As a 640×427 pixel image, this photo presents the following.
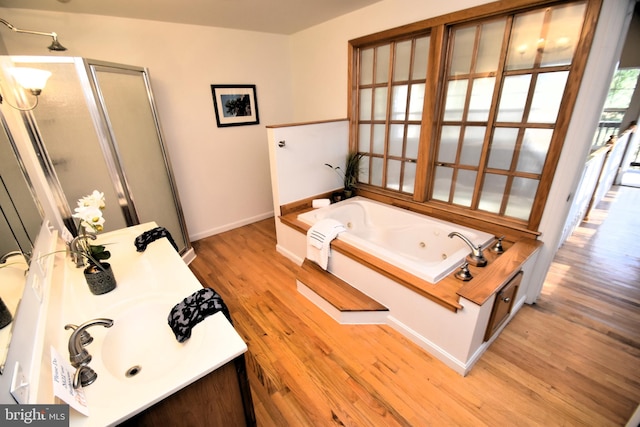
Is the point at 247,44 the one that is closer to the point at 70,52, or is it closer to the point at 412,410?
the point at 70,52

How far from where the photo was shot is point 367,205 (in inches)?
121

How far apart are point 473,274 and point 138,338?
1.97m

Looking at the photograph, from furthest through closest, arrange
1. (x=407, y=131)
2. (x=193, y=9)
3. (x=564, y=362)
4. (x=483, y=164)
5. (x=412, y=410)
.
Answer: (x=407, y=131) → (x=193, y=9) → (x=483, y=164) → (x=564, y=362) → (x=412, y=410)

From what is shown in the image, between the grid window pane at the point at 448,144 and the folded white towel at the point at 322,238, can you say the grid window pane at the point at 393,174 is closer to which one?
the grid window pane at the point at 448,144

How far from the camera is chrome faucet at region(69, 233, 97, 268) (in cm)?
136

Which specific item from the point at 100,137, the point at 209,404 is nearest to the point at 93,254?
the point at 209,404

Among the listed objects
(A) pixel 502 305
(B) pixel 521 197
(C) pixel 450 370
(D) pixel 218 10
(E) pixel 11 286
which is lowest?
(C) pixel 450 370

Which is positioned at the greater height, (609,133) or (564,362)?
(609,133)

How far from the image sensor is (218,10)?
2.54 metres

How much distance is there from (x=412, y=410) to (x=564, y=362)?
3.66 ft

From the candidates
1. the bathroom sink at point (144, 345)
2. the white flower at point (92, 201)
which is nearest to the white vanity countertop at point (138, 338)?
the bathroom sink at point (144, 345)

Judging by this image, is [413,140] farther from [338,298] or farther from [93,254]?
[93,254]

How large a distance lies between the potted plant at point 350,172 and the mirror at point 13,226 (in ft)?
8.36

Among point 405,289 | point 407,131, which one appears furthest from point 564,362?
point 407,131
